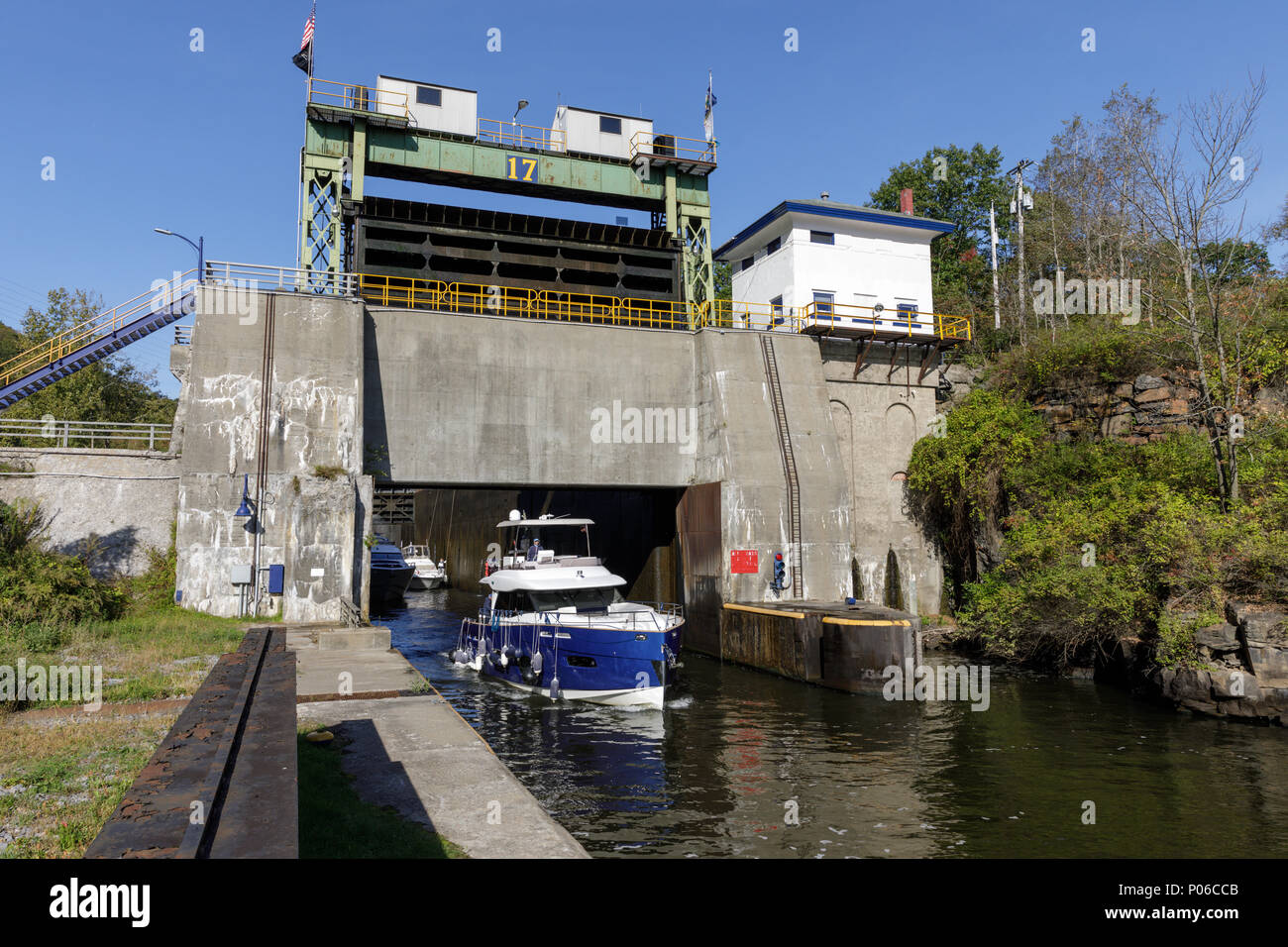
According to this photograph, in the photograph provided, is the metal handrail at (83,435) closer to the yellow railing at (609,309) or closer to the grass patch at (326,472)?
the grass patch at (326,472)

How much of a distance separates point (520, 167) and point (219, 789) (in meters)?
32.0

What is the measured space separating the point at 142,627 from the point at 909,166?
177ft

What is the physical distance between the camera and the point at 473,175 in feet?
106

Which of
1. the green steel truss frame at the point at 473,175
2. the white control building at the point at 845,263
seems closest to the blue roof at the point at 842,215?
the white control building at the point at 845,263

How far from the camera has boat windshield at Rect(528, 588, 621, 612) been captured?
21.6 m

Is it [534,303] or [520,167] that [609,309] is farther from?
[520,167]

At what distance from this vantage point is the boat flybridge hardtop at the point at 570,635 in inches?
763

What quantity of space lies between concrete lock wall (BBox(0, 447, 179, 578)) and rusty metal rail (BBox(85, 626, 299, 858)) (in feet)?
71.2

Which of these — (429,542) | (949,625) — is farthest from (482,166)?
(429,542)

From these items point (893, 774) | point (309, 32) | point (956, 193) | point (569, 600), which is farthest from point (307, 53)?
point (956, 193)

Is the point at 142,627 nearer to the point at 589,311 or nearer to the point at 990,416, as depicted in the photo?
the point at 589,311
